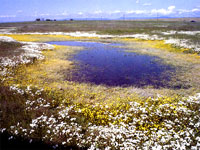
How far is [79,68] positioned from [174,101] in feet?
37.6

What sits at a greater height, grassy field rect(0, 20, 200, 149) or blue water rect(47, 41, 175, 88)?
blue water rect(47, 41, 175, 88)

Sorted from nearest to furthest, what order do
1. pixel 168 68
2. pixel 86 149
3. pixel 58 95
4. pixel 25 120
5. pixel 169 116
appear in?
pixel 86 149
pixel 25 120
pixel 169 116
pixel 58 95
pixel 168 68

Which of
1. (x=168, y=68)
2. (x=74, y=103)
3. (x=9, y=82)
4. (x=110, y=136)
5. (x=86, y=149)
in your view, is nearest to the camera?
(x=86, y=149)

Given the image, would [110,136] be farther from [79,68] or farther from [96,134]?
[79,68]

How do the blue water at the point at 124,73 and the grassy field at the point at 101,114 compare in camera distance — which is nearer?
the grassy field at the point at 101,114

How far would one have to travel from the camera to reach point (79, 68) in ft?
59.7

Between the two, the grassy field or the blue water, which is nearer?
the grassy field

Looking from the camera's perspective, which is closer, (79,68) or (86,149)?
(86,149)

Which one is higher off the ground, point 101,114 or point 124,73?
point 124,73

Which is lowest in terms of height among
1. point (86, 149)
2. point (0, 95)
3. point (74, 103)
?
point (86, 149)

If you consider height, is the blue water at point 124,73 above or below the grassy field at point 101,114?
above

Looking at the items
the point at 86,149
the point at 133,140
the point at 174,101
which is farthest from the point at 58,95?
the point at 174,101

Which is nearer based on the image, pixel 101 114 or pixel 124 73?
pixel 101 114

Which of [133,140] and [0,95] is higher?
Result: [0,95]
